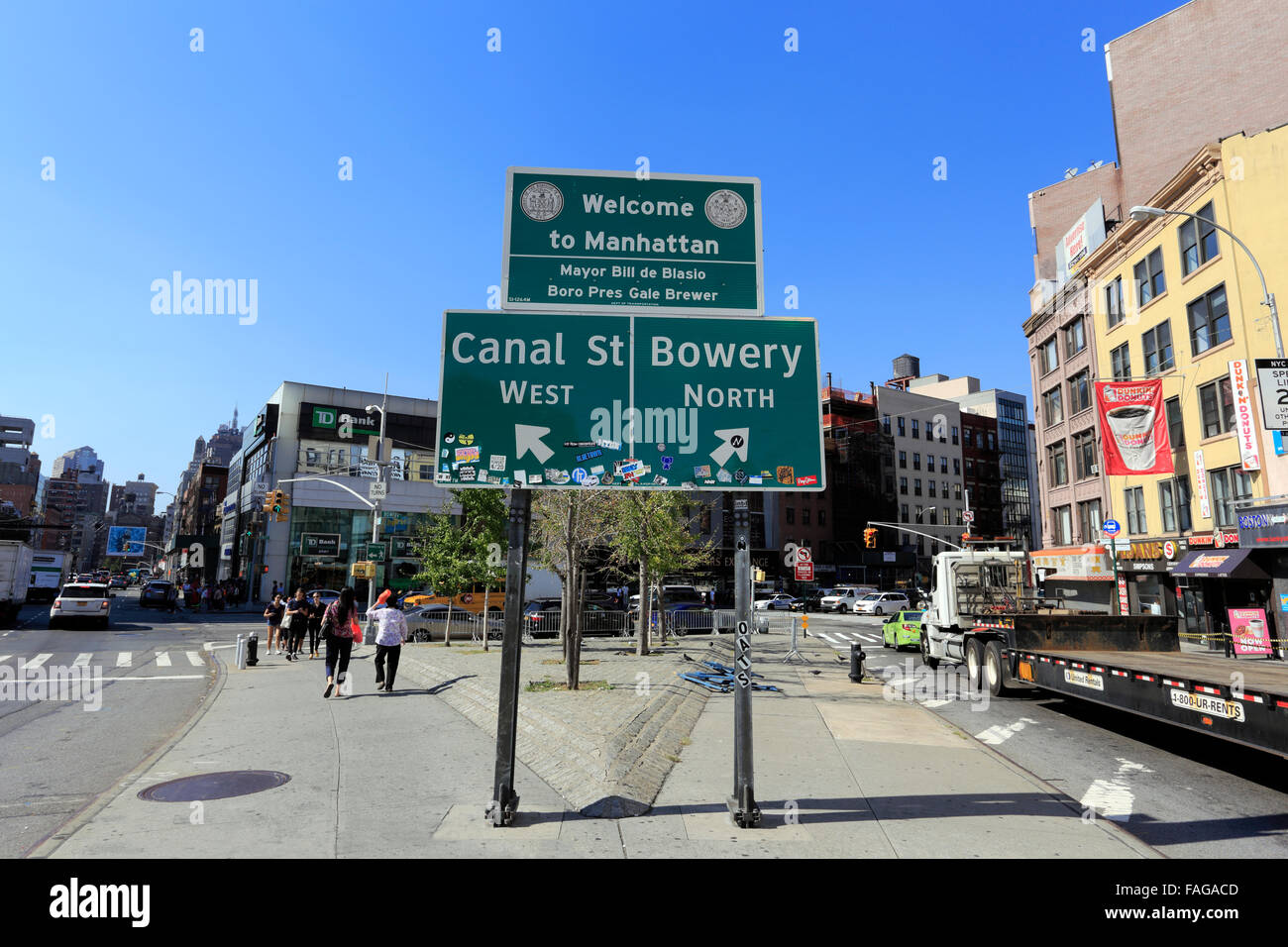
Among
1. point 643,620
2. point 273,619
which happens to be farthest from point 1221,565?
point 273,619

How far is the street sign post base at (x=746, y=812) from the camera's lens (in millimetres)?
6074

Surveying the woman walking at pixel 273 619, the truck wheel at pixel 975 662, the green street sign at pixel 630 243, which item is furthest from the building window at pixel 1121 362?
the woman walking at pixel 273 619

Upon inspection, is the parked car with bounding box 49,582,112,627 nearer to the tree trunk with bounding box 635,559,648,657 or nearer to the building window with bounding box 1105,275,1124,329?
the tree trunk with bounding box 635,559,648,657

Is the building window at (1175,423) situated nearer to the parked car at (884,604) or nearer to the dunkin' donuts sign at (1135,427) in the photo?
the dunkin' donuts sign at (1135,427)

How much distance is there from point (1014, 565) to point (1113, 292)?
23493 millimetres

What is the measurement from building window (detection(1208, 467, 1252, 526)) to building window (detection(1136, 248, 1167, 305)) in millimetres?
8474

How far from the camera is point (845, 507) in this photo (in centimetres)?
7662

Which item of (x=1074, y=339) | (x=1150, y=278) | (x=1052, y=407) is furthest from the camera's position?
(x=1052, y=407)

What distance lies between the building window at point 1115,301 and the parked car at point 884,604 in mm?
21008

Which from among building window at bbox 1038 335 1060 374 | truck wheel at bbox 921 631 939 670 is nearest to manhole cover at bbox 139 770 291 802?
truck wheel at bbox 921 631 939 670

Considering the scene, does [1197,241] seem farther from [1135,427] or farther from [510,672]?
[510,672]

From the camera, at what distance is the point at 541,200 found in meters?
7.39

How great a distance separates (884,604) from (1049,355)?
60.4ft
